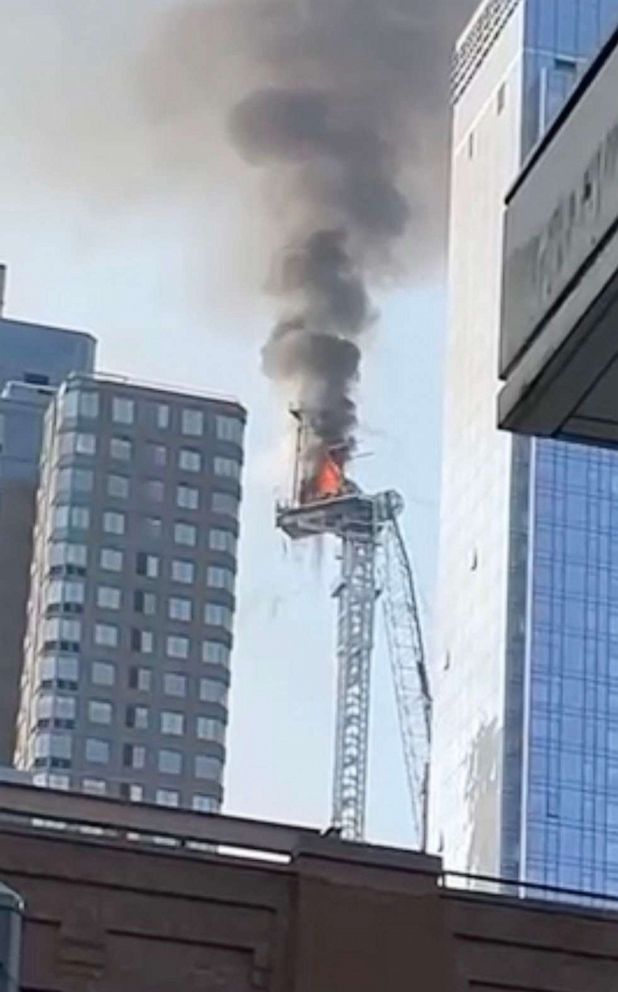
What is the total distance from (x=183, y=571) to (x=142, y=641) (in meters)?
4.43

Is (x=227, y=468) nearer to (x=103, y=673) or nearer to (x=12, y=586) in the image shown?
(x=103, y=673)

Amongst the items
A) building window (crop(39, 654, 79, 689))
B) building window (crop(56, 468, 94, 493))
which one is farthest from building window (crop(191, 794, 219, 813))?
building window (crop(56, 468, 94, 493))

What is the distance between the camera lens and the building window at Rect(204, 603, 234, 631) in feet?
445

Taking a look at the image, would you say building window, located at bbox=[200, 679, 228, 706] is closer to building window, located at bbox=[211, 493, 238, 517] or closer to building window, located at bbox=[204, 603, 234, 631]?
building window, located at bbox=[204, 603, 234, 631]

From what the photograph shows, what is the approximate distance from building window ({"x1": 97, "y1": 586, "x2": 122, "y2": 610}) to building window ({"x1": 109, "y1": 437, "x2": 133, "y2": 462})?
285 inches

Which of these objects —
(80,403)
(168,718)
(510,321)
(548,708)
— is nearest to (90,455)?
(80,403)

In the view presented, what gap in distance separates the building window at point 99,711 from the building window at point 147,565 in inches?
288

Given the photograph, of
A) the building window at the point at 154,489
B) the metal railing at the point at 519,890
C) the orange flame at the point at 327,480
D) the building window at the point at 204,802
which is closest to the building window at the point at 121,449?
the building window at the point at 154,489

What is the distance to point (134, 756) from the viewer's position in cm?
13000

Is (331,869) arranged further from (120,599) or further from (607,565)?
(120,599)

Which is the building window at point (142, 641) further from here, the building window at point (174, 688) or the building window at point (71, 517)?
the building window at point (71, 517)

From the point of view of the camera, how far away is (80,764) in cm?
13088

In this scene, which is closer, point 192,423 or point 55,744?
point 55,744


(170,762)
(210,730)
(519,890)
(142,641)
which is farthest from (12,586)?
(519,890)
